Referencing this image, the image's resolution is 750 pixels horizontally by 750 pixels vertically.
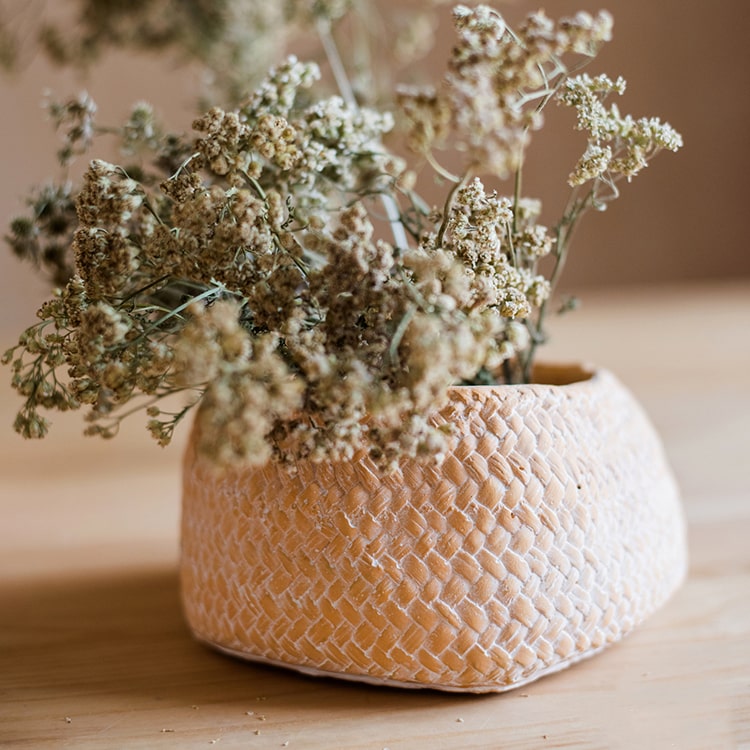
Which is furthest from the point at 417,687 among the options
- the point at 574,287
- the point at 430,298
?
the point at 574,287

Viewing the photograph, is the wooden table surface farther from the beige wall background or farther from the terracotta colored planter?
the beige wall background

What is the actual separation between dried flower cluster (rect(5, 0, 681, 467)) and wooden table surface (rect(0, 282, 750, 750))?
0.58 feet

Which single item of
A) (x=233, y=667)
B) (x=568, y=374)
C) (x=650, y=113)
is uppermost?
(x=650, y=113)

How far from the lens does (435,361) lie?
36cm

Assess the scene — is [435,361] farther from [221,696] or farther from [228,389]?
[221,696]

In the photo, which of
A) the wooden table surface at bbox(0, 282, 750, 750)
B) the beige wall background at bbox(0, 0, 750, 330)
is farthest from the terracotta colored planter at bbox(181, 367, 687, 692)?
the beige wall background at bbox(0, 0, 750, 330)

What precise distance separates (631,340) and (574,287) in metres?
0.86

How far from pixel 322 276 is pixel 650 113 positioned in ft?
6.57

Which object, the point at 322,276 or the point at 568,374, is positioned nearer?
the point at 322,276

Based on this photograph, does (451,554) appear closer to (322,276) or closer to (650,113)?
(322,276)

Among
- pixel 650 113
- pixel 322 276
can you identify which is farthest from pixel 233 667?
pixel 650 113

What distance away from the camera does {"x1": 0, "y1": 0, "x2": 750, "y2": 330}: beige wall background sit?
2.16 metres

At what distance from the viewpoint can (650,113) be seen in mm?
2199

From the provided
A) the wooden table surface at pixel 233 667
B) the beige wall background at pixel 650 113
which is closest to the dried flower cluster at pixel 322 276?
the wooden table surface at pixel 233 667
